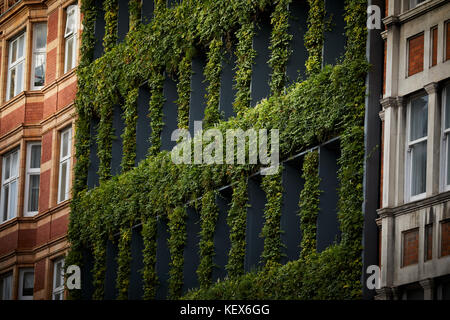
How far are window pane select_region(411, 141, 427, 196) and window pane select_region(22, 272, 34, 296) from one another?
21.2 m

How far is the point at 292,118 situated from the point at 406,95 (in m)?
4.01

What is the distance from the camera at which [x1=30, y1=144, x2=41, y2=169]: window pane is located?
5022 centimetres

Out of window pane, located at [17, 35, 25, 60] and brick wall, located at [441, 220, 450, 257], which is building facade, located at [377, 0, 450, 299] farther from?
window pane, located at [17, 35, 25, 60]

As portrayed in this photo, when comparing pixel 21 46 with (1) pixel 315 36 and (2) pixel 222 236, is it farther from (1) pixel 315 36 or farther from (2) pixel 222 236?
(1) pixel 315 36

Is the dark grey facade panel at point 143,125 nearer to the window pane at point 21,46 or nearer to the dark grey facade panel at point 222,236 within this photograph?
the dark grey facade panel at point 222,236

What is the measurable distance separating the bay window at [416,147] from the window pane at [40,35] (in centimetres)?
2219

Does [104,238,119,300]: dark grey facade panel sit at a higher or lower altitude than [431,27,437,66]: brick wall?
lower

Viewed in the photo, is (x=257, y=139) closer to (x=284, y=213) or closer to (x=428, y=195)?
(x=284, y=213)

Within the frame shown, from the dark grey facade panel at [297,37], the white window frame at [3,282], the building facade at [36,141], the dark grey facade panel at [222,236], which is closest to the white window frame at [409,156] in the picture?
the dark grey facade panel at [297,37]

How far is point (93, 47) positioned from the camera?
47094mm

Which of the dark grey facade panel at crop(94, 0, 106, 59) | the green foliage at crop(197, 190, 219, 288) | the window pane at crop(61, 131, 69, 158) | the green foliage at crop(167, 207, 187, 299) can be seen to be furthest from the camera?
the window pane at crop(61, 131, 69, 158)

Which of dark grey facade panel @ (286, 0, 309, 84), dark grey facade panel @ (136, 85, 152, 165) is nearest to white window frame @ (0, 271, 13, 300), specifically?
dark grey facade panel @ (136, 85, 152, 165)

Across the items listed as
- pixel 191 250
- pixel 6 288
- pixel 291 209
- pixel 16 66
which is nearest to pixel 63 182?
pixel 6 288

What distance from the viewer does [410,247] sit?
30.5 metres
